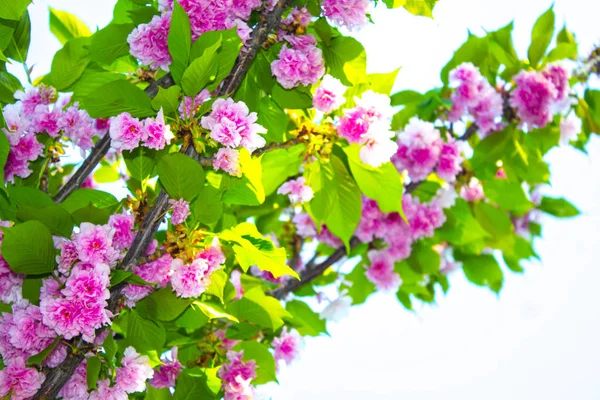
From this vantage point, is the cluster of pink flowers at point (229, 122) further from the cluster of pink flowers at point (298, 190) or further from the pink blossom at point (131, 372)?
the cluster of pink flowers at point (298, 190)

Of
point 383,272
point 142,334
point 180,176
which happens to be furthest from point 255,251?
point 383,272

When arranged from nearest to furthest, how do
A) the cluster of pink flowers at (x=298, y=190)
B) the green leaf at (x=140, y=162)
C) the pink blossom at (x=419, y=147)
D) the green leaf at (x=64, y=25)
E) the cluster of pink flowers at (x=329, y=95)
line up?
1. the green leaf at (x=140, y=162)
2. the cluster of pink flowers at (x=329, y=95)
3. the cluster of pink flowers at (x=298, y=190)
4. the green leaf at (x=64, y=25)
5. the pink blossom at (x=419, y=147)

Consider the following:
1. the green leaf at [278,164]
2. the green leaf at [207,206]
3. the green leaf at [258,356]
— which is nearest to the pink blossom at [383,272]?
the green leaf at [278,164]

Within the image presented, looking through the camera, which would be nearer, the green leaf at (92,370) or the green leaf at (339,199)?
the green leaf at (92,370)

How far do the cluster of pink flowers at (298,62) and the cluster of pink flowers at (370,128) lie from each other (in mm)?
273

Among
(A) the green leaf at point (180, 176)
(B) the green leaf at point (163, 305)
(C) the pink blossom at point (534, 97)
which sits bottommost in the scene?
(B) the green leaf at point (163, 305)

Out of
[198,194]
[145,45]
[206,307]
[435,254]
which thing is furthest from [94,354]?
[435,254]

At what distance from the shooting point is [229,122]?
1731mm

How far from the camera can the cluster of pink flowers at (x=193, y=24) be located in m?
1.93

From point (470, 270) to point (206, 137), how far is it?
2526 millimetres

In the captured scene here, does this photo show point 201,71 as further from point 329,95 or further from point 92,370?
point 92,370

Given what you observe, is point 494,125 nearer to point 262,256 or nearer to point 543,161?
point 543,161

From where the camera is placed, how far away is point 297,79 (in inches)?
80.0

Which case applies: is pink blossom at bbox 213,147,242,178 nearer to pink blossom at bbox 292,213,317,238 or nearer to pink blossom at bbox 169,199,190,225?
pink blossom at bbox 169,199,190,225
